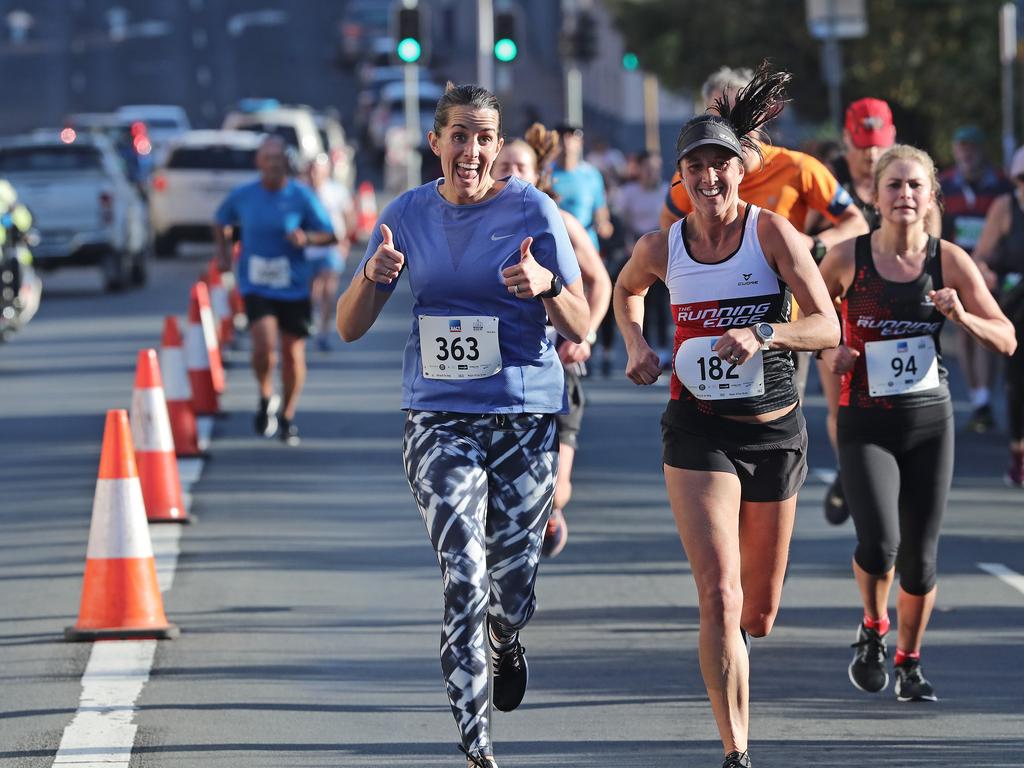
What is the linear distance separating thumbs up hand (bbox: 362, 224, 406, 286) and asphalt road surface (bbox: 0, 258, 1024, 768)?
143 centimetres

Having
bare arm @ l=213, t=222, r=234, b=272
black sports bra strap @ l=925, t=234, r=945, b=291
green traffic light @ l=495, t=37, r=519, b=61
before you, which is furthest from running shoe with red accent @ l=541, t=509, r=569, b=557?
green traffic light @ l=495, t=37, r=519, b=61

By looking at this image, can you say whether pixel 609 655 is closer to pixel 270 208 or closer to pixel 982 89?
pixel 270 208

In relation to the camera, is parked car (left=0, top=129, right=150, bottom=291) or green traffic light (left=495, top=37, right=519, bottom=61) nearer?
parked car (left=0, top=129, right=150, bottom=291)

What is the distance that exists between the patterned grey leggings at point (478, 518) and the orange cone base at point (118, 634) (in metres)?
2.33

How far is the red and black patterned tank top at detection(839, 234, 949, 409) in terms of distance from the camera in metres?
7.68

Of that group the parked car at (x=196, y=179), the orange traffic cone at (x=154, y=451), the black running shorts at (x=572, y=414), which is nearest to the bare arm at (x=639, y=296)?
the black running shorts at (x=572, y=414)

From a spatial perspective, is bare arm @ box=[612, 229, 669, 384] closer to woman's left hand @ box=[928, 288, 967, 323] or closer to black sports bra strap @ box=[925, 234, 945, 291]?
woman's left hand @ box=[928, 288, 967, 323]

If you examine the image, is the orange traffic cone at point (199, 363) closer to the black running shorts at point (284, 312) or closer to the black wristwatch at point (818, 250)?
the black running shorts at point (284, 312)

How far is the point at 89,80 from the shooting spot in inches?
3002

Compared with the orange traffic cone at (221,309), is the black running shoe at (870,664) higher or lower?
higher

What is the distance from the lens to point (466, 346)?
6469 mm

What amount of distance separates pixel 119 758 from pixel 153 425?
490 cm

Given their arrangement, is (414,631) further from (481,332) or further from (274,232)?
(274,232)

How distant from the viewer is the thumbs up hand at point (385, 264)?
6359 millimetres
